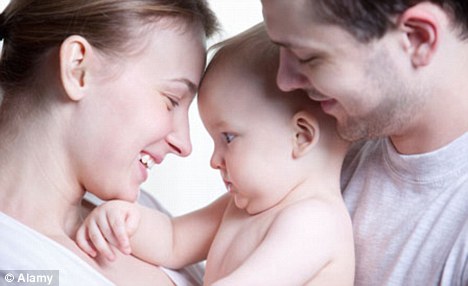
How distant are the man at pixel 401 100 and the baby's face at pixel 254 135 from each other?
9cm

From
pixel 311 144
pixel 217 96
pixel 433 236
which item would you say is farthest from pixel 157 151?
pixel 433 236

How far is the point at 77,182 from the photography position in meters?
1.74

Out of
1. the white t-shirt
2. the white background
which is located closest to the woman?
the white t-shirt

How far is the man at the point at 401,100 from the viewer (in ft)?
5.08

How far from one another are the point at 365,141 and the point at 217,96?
1.18 ft

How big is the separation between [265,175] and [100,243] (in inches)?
13.3

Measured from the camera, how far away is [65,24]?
1.66 m

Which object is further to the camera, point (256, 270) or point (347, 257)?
point (347, 257)

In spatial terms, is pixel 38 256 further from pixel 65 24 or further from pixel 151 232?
pixel 65 24

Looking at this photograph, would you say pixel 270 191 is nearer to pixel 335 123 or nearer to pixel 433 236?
pixel 335 123

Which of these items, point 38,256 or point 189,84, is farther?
point 189,84

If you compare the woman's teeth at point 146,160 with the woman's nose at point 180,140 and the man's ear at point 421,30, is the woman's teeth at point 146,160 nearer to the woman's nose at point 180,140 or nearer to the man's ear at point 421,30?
the woman's nose at point 180,140

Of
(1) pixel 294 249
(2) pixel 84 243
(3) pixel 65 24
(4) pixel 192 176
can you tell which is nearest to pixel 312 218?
(1) pixel 294 249

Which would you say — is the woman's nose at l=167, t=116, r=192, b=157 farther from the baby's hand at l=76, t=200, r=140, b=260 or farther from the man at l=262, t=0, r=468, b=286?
the man at l=262, t=0, r=468, b=286
